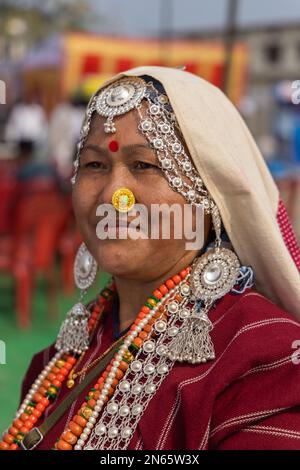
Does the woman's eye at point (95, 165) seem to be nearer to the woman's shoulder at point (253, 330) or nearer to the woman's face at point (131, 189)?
the woman's face at point (131, 189)

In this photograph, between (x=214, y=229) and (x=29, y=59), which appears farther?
(x=29, y=59)

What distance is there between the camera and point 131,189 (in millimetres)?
1552

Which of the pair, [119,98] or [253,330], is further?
[119,98]

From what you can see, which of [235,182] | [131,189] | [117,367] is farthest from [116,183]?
[117,367]

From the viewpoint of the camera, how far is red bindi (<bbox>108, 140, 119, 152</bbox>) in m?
1.59

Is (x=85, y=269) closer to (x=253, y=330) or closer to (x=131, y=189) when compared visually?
(x=131, y=189)

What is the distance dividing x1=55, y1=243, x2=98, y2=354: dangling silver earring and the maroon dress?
450 mm

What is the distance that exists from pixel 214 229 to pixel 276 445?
556 mm

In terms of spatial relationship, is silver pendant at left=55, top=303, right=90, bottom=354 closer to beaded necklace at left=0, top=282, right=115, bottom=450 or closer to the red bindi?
beaded necklace at left=0, top=282, right=115, bottom=450

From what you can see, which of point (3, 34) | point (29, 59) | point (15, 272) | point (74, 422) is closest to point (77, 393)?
point (74, 422)
